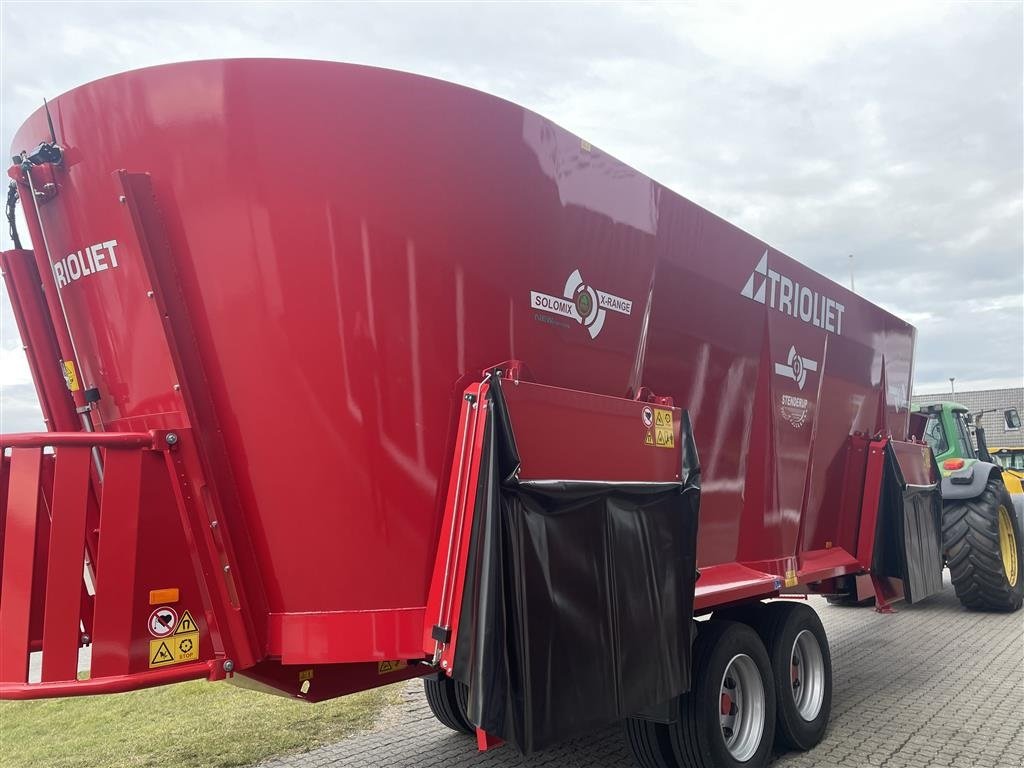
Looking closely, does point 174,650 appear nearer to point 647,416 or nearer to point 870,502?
point 647,416

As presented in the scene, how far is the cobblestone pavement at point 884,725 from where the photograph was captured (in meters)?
4.65

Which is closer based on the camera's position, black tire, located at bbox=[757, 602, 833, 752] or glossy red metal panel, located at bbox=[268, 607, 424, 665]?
glossy red metal panel, located at bbox=[268, 607, 424, 665]

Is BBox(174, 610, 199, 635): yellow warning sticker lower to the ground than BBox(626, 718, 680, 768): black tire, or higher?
higher

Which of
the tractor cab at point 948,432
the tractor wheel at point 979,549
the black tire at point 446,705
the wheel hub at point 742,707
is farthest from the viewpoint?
the tractor cab at point 948,432

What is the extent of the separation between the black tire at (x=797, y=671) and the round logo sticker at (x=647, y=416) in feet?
6.10

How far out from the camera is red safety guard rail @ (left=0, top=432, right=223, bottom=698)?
2.60 m

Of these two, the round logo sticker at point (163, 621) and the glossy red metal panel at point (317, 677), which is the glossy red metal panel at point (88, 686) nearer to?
the round logo sticker at point (163, 621)

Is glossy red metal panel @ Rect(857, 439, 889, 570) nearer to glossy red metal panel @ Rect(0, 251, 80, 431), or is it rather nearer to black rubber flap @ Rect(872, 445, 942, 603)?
black rubber flap @ Rect(872, 445, 942, 603)

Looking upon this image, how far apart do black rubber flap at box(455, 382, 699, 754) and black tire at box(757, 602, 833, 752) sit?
1343 mm

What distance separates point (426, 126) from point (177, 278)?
1059 millimetres

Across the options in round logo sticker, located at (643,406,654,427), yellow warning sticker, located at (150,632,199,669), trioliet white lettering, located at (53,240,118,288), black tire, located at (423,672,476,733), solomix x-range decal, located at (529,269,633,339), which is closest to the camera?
yellow warning sticker, located at (150,632,199,669)

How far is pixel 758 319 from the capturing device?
475 centimetres

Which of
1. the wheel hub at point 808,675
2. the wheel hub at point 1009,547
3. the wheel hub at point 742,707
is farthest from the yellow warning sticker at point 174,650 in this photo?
the wheel hub at point 1009,547

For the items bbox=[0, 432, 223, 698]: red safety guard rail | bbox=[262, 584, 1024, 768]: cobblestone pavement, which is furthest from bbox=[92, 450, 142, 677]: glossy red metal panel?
bbox=[262, 584, 1024, 768]: cobblestone pavement
